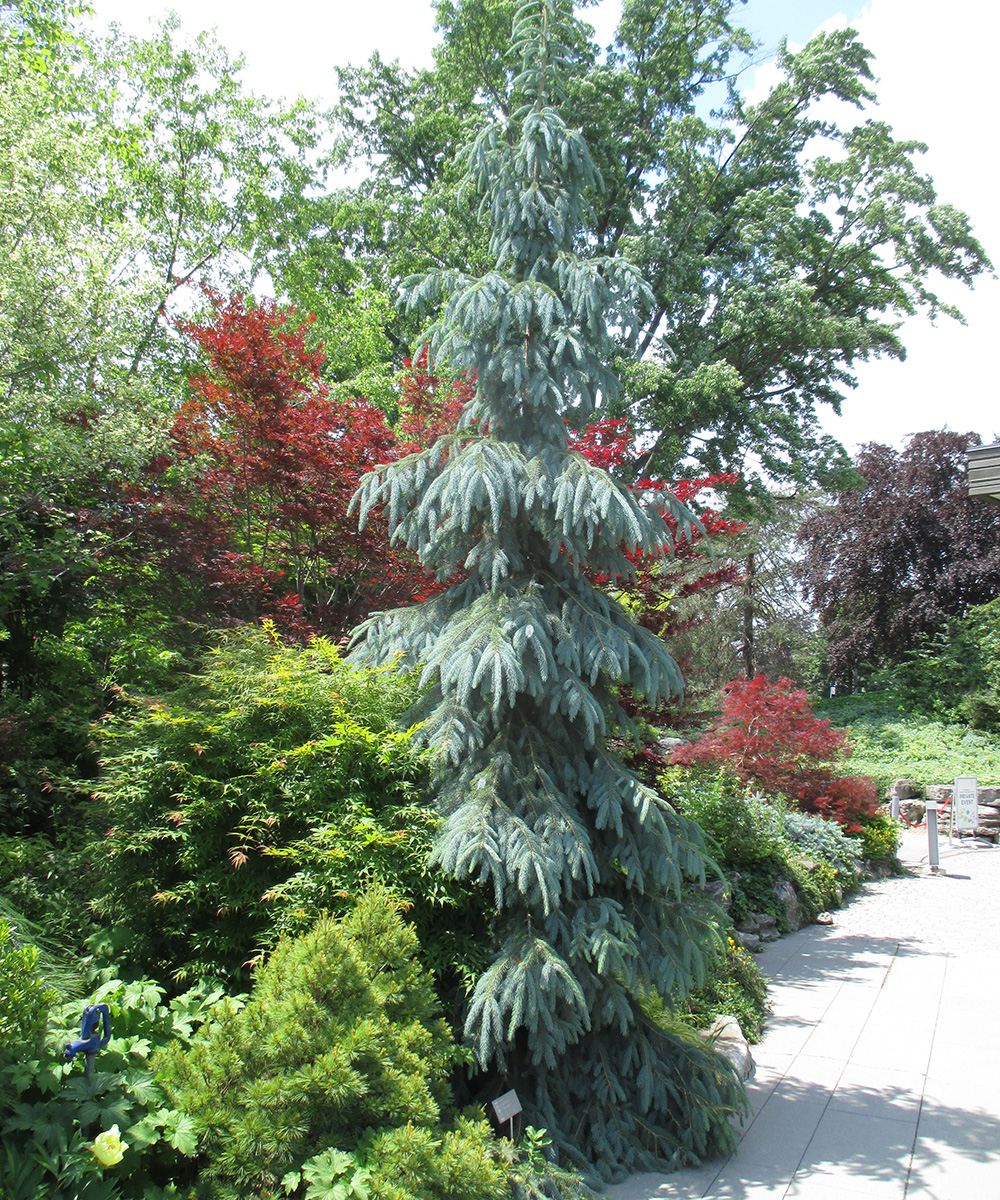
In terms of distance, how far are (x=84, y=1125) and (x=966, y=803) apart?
13426 millimetres

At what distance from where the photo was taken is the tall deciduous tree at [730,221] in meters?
14.2

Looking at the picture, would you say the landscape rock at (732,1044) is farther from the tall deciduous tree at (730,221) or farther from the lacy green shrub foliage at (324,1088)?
the tall deciduous tree at (730,221)

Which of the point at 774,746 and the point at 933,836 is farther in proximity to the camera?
the point at 933,836

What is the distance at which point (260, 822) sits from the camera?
3920 millimetres

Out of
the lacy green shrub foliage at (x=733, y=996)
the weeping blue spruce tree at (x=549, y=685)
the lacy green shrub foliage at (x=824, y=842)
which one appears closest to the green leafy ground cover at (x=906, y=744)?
the lacy green shrub foliage at (x=824, y=842)

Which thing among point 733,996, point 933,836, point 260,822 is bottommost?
point 733,996

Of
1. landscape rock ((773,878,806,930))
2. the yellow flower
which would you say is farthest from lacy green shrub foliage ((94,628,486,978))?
landscape rock ((773,878,806,930))

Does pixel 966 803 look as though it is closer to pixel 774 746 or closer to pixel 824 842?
pixel 824 842

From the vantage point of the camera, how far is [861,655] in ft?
70.2

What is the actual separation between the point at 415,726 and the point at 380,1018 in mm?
1368

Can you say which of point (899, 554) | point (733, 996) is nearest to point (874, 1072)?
point (733, 996)

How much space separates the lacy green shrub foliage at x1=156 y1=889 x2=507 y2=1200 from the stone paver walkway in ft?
4.19

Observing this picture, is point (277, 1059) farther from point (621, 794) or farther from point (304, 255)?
point (304, 255)

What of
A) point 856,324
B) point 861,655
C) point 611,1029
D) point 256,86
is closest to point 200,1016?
point 611,1029
